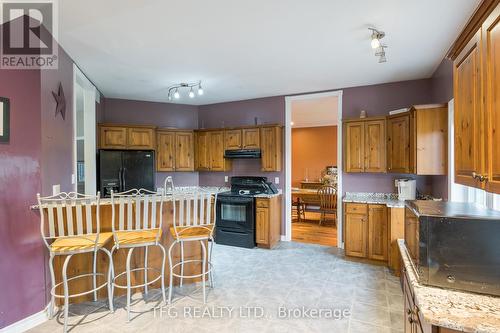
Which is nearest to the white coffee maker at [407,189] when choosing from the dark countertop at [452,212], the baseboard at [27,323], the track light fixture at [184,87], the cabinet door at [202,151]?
the dark countertop at [452,212]

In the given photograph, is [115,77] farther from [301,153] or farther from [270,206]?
[301,153]

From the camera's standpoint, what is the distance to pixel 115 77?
155 inches

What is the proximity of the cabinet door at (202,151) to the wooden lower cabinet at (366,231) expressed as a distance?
9.12 feet

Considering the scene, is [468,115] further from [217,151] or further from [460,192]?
[217,151]

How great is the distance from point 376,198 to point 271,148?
1894mm

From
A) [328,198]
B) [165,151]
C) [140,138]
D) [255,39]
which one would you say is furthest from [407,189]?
[140,138]

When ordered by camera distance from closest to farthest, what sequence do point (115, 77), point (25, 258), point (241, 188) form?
1. point (25, 258)
2. point (115, 77)
3. point (241, 188)

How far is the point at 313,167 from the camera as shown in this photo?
864 cm

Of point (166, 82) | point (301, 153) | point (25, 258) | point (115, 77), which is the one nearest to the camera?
point (25, 258)

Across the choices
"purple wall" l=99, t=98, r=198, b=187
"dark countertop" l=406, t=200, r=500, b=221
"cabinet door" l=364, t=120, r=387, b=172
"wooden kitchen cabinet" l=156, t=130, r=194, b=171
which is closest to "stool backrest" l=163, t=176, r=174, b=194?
"wooden kitchen cabinet" l=156, t=130, r=194, b=171

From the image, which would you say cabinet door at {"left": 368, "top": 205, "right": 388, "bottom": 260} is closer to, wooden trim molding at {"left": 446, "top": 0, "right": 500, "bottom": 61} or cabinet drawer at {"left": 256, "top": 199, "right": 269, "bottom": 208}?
cabinet drawer at {"left": 256, "top": 199, "right": 269, "bottom": 208}

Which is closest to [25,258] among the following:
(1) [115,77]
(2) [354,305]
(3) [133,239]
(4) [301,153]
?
(3) [133,239]

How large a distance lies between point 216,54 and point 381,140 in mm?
2669

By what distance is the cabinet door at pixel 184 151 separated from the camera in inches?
209
